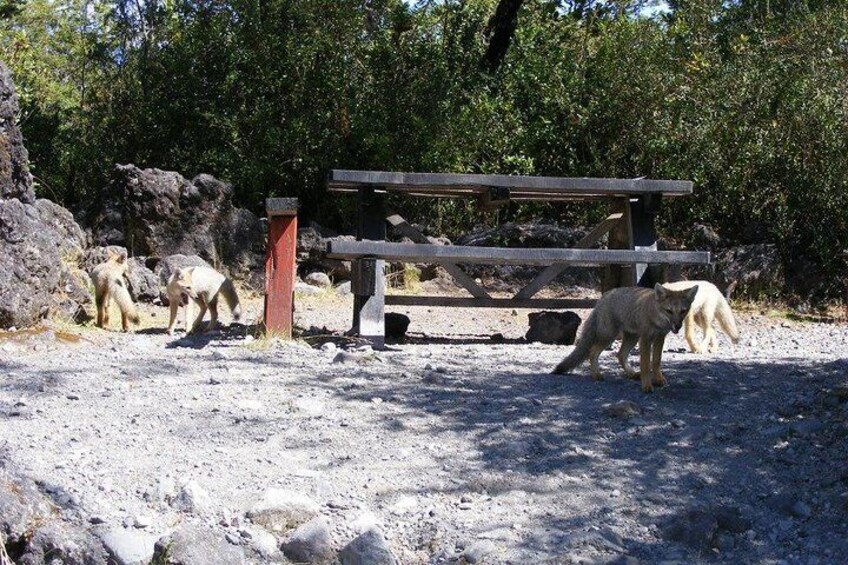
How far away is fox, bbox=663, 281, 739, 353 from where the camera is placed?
10453 mm

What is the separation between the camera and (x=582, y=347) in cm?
876

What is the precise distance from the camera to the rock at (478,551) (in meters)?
5.56

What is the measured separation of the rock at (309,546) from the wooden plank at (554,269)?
6.14m

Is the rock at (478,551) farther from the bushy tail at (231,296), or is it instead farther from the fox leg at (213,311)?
the bushy tail at (231,296)

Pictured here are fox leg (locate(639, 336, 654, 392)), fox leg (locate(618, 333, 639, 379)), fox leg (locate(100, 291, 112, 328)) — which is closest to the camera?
fox leg (locate(639, 336, 654, 392))

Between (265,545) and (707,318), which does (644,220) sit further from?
(265,545)

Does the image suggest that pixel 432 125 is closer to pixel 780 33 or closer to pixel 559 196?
pixel 559 196

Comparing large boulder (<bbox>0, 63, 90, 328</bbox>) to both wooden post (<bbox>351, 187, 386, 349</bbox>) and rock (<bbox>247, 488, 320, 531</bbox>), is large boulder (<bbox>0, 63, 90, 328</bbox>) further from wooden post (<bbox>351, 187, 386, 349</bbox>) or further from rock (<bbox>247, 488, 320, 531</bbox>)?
rock (<bbox>247, 488, 320, 531</bbox>)

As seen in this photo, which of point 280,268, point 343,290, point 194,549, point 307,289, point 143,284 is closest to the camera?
point 194,549

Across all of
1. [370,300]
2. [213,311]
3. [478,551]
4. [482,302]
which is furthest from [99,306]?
[478,551]

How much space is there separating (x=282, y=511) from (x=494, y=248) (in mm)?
5029

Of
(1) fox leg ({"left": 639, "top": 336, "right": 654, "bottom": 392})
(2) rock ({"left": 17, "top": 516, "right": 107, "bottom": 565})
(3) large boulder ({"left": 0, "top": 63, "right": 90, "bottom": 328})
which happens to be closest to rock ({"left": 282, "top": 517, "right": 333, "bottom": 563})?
(2) rock ({"left": 17, "top": 516, "right": 107, "bottom": 565})

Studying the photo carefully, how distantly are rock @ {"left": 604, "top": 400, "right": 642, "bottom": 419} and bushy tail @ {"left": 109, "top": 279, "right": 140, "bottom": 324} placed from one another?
5896mm

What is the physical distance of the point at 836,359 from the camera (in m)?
9.49
